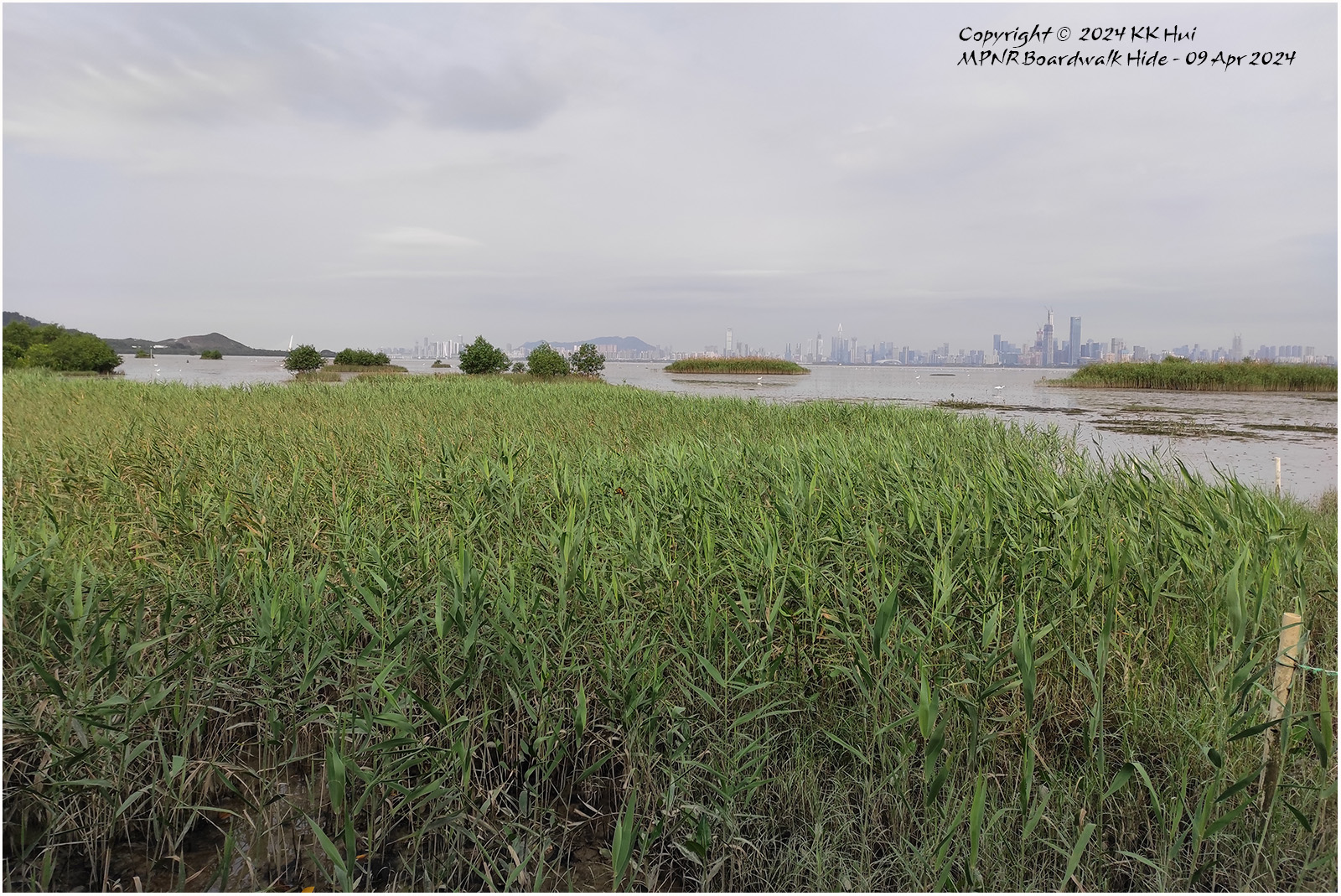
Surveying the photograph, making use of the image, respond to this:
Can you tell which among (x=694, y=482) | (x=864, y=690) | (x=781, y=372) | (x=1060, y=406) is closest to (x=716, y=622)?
(x=864, y=690)

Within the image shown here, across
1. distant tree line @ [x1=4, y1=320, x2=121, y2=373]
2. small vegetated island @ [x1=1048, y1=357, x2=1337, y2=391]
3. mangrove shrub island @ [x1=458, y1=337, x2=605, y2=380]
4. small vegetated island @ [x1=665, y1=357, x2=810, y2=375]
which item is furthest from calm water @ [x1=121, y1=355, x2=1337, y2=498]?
small vegetated island @ [x1=665, y1=357, x2=810, y2=375]

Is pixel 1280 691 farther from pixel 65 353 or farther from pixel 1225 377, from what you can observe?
pixel 65 353

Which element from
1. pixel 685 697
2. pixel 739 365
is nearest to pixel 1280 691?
pixel 685 697

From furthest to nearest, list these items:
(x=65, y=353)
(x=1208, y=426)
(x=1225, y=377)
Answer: (x=65, y=353)
(x=1225, y=377)
(x=1208, y=426)

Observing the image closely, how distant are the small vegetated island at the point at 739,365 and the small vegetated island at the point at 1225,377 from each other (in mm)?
25052

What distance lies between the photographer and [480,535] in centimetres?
380

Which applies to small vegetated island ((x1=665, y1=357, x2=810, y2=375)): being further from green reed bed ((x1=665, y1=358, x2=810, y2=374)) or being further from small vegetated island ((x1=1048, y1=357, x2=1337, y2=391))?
small vegetated island ((x1=1048, y1=357, x2=1337, y2=391))

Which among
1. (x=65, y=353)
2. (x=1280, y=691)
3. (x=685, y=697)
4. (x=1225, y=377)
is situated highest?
(x=65, y=353)

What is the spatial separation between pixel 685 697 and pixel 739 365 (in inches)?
2004

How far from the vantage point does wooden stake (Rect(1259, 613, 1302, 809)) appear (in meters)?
2.11

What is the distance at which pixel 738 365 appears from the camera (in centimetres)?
5312

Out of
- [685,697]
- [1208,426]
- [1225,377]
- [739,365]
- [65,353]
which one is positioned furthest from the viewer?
[739,365]

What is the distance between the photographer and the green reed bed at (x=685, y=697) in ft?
7.29

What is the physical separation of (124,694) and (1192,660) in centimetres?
397
